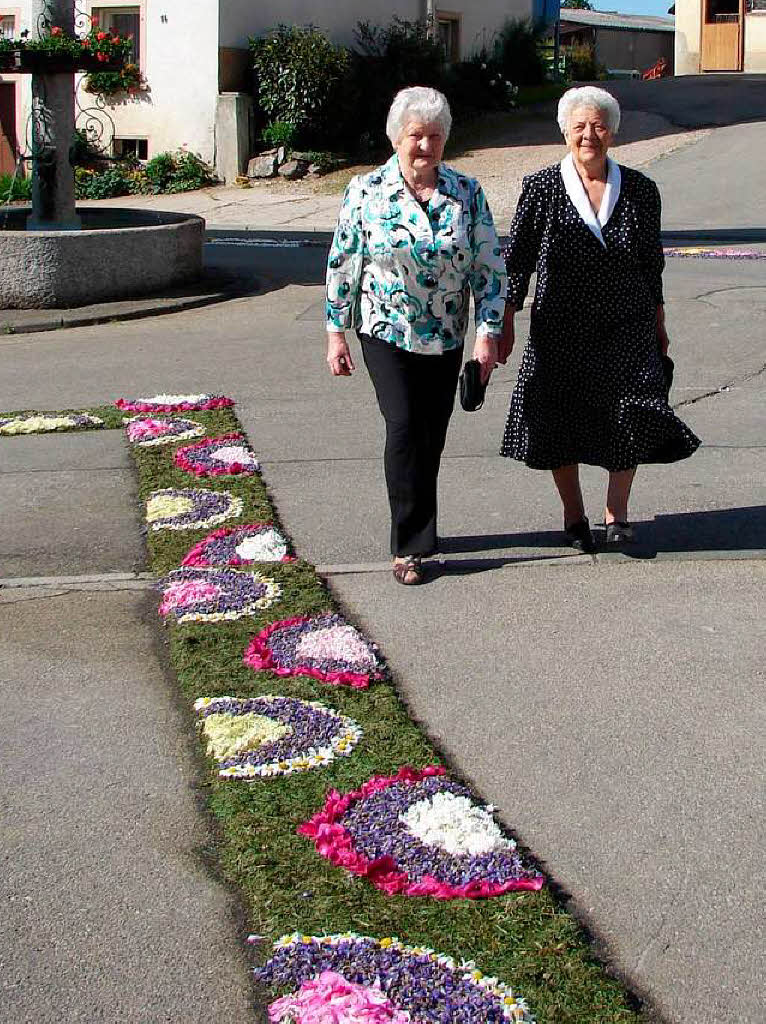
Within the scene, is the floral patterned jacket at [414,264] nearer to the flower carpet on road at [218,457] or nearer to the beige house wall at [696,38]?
the flower carpet on road at [218,457]

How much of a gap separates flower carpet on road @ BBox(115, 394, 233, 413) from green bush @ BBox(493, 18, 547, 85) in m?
27.6

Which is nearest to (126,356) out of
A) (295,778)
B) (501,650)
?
(501,650)

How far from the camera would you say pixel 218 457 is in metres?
8.09

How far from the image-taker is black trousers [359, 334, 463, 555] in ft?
19.1

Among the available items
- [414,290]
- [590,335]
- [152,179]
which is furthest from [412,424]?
[152,179]

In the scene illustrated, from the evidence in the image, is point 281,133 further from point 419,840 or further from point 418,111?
point 419,840

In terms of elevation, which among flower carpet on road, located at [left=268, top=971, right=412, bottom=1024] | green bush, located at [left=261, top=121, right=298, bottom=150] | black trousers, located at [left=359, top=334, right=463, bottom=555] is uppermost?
green bush, located at [left=261, top=121, right=298, bottom=150]

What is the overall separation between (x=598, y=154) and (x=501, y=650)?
1968 mm

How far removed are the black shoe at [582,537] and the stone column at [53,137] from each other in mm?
10311

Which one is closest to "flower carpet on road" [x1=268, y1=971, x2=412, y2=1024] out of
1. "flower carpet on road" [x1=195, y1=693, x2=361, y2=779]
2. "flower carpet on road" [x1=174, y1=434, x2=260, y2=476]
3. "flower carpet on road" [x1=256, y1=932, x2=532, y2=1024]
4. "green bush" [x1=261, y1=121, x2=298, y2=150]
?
"flower carpet on road" [x1=256, y1=932, x2=532, y2=1024]

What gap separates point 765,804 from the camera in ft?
13.1

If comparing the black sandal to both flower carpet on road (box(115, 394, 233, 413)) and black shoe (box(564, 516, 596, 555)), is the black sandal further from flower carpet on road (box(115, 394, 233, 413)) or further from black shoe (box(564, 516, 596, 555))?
flower carpet on road (box(115, 394, 233, 413))

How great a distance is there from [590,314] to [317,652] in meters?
1.85

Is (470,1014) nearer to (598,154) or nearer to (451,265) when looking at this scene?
(451,265)
